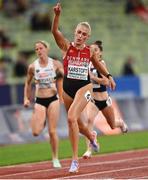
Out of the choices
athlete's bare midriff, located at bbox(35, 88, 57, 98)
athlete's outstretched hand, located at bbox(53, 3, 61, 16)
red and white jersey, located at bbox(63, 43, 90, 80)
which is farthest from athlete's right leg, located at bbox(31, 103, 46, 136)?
athlete's outstretched hand, located at bbox(53, 3, 61, 16)

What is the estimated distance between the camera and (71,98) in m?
12.8

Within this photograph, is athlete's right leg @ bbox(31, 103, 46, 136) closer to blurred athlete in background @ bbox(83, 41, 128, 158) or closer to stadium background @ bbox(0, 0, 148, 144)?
blurred athlete in background @ bbox(83, 41, 128, 158)

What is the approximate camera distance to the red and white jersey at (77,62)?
1258cm

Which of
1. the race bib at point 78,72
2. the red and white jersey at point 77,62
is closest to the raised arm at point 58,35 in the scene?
the red and white jersey at point 77,62

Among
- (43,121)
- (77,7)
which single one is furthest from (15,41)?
(43,121)

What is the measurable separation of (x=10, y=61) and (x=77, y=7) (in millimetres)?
5367

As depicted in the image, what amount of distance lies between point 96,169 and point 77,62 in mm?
1838

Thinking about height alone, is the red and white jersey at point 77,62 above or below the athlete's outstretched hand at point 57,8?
below

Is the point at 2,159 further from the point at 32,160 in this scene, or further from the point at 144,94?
the point at 144,94

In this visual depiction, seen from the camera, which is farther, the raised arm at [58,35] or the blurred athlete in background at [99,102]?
the blurred athlete in background at [99,102]

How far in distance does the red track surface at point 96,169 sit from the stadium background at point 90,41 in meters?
5.10

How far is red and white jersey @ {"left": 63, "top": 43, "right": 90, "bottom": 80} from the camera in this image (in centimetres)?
1258

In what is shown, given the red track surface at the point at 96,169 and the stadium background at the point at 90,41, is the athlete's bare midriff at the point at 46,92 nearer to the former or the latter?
the red track surface at the point at 96,169

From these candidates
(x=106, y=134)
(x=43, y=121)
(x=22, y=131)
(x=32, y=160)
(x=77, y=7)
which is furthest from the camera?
(x=77, y=7)
